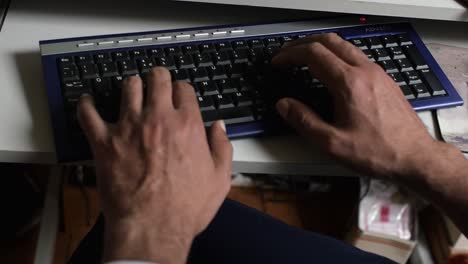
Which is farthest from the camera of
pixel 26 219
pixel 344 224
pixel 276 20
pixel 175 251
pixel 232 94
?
pixel 344 224

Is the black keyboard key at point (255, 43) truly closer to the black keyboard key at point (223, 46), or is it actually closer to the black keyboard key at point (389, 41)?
the black keyboard key at point (223, 46)

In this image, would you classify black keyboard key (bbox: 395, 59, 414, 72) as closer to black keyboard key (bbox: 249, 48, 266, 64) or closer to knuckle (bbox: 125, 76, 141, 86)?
black keyboard key (bbox: 249, 48, 266, 64)

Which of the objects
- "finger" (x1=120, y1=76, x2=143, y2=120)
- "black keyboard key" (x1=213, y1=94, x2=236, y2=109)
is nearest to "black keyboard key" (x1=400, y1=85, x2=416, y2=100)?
"black keyboard key" (x1=213, y1=94, x2=236, y2=109)

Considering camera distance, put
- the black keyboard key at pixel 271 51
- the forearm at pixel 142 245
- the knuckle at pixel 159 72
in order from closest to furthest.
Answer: the forearm at pixel 142 245 < the knuckle at pixel 159 72 < the black keyboard key at pixel 271 51

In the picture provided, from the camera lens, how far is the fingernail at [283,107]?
650mm

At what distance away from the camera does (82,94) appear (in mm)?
640

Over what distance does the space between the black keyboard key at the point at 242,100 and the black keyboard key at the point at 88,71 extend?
0.55 feet

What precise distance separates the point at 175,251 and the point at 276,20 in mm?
397

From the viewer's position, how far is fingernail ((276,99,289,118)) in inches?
25.6

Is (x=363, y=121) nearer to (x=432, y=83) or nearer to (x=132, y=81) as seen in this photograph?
(x=432, y=83)

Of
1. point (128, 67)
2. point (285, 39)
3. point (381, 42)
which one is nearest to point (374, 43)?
point (381, 42)

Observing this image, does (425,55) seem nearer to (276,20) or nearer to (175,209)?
(276,20)

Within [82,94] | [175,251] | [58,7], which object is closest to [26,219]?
[58,7]

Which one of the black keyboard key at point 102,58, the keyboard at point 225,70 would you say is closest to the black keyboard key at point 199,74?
the keyboard at point 225,70
